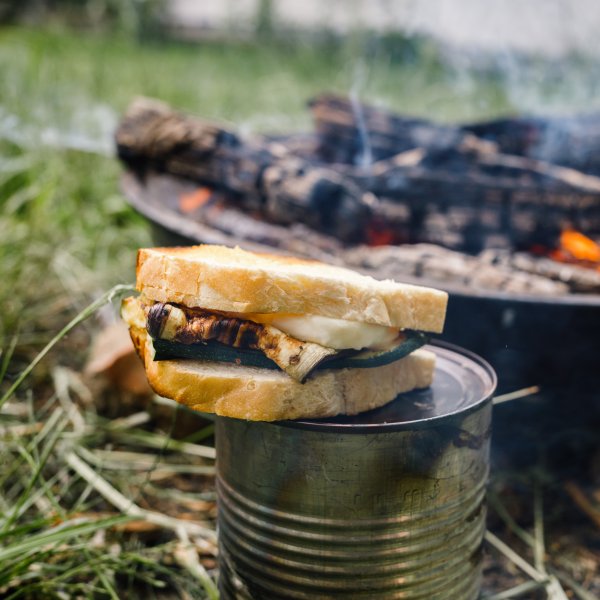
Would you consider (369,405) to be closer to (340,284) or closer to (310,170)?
(340,284)

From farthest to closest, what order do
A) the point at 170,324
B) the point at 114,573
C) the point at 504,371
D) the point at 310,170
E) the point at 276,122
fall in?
the point at 276,122 → the point at 310,170 → the point at 504,371 → the point at 114,573 → the point at 170,324

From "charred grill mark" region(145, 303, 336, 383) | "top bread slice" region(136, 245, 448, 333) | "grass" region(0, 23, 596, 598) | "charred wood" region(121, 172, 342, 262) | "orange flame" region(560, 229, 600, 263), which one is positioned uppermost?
"top bread slice" region(136, 245, 448, 333)

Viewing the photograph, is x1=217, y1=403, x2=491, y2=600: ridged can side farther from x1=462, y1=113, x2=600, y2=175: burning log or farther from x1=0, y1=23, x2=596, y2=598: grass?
x1=462, y1=113, x2=600, y2=175: burning log

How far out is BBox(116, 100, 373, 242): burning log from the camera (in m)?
3.07

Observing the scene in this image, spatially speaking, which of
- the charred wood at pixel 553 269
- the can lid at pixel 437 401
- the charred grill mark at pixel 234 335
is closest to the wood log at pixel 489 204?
the charred wood at pixel 553 269

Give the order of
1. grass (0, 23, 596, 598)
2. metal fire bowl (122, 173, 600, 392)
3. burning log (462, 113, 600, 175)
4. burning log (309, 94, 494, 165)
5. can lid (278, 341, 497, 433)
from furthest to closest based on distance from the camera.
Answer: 1. burning log (309, 94, 494, 165)
2. burning log (462, 113, 600, 175)
3. metal fire bowl (122, 173, 600, 392)
4. grass (0, 23, 596, 598)
5. can lid (278, 341, 497, 433)

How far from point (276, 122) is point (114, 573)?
203 inches

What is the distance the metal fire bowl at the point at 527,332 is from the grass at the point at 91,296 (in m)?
0.94

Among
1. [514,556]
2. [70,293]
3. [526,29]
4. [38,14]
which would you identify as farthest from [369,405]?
[38,14]

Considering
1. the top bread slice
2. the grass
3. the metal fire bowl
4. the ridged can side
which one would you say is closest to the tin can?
the ridged can side

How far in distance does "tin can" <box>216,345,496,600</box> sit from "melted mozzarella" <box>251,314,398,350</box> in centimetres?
17

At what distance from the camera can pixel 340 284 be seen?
162 centimetres

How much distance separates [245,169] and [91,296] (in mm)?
1137

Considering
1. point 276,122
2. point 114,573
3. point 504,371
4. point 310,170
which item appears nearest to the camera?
point 114,573
